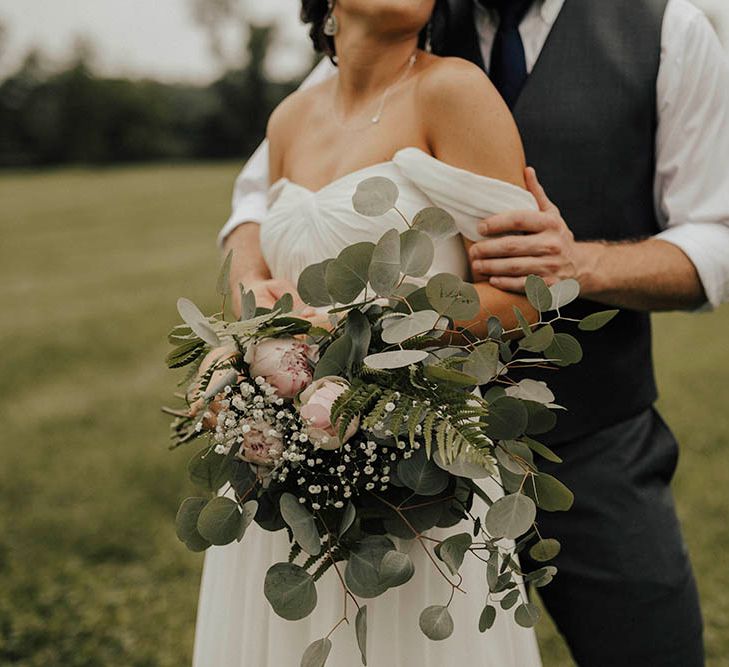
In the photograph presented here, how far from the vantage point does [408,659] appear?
1508 mm

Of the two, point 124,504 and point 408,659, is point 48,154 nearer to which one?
point 124,504

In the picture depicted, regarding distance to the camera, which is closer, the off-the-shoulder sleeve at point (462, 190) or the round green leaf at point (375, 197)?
the round green leaf at point (375, 197)

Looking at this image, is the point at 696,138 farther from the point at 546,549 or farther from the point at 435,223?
the point at 546,549

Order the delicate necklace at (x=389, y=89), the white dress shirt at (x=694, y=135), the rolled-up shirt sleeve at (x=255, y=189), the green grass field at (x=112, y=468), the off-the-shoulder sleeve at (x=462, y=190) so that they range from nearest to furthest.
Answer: the off-the-shoulder sleeve at (x=462, y=190) < the delicate necklace at (x=389, y=89) < the white dress shirt at (x=694, y=135) < the rolled-up shirt sleeve at (x=255, y=189) < the green grass field at (x=112, y=468)

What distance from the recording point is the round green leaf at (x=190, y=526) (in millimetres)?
1317

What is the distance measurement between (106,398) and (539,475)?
17.2ft

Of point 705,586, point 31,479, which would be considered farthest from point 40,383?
point 705,586

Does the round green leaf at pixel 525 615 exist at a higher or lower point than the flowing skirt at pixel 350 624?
higher

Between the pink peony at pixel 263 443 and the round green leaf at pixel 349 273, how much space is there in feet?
0.70

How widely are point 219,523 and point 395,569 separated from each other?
0.26 m

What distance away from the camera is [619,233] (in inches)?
72.5

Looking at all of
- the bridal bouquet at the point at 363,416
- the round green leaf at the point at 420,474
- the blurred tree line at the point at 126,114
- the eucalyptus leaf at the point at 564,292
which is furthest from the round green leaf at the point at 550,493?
the blurred tree line at the point at 126,114

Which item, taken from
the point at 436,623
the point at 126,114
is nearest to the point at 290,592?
the point at 436,623

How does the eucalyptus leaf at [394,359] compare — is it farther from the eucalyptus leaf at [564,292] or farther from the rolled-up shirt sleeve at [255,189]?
the rolled-up shirt sleeve at [255,189]
